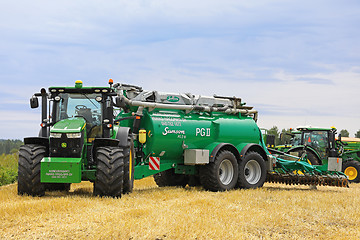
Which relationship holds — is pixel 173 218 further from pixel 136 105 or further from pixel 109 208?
pixel 136 105

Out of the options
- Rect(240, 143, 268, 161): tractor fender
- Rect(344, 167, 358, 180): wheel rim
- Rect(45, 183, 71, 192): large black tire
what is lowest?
Rect(344, 167, 358, 180): wheel rim

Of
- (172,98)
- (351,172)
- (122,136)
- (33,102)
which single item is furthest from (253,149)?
(351,172)

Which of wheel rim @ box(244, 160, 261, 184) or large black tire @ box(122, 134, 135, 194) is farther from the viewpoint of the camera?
wheel rim @ box(244, 160, 261, 184)

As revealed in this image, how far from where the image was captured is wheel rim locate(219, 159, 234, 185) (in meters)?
13.4

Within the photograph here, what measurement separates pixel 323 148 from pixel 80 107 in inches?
495

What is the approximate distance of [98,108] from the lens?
10.7 m

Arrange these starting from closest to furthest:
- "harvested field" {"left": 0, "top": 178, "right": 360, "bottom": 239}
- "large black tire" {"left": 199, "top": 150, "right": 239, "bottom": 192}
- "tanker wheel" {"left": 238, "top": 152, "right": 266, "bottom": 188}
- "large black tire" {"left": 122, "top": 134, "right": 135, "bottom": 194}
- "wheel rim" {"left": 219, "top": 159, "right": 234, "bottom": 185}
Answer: "harvested field" {"left": 0, "top": 178, "right": 360, "bottom": 239}
"large black tire" {"left": 122, "top": 134, "right": 135, "bottom": 194}
"large black tire" {"left": 199, "top": 150, "right": 239, "bottom": 192}
"wheel rim" {"left": 219, "top": 159, "right": 234, "bottom": 185}
"tanker wheel" {"left": 238, "top": 152, "right": 266, "bottom": 188}

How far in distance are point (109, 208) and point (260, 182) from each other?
6.88m

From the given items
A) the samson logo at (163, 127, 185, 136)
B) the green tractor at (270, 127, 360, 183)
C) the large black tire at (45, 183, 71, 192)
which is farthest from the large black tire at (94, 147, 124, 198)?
the green tractor at (270, 127, 360, 183)

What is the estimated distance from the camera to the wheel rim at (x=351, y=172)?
20.3m

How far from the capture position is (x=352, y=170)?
20.4m

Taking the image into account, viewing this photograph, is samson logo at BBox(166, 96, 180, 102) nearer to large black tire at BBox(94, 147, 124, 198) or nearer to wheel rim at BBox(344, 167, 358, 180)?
large black tire at BBox(94, 147, 124, 198)

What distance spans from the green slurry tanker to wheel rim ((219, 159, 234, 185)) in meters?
0.03

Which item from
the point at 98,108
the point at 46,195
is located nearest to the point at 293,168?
the point at 98,108
